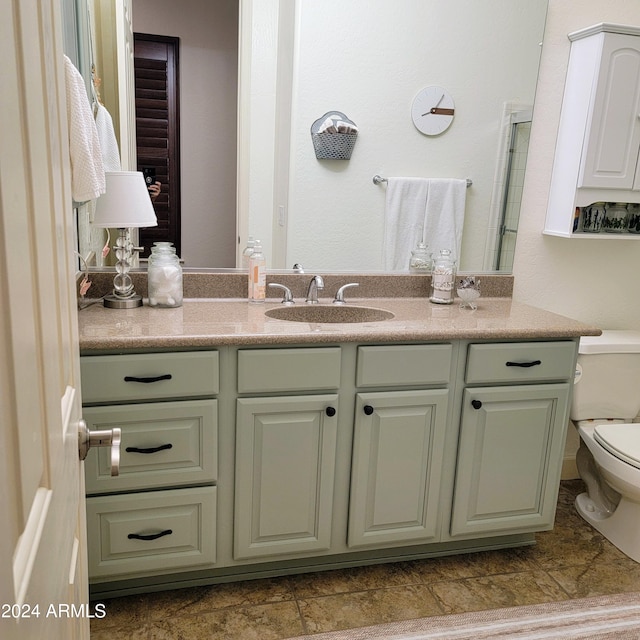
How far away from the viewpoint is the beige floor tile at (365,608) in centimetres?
191

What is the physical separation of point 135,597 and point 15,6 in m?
1.87

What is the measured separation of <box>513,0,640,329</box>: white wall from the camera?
2.48 metres

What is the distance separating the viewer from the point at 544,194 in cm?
259

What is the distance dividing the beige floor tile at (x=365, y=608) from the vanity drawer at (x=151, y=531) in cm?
36

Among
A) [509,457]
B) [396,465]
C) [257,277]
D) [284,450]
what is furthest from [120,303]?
[509,457]

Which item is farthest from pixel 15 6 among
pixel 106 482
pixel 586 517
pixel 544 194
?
pixel 586 517

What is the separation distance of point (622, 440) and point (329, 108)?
1634mm

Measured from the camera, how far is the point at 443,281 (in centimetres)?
239

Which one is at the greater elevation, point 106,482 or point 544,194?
point 544,194

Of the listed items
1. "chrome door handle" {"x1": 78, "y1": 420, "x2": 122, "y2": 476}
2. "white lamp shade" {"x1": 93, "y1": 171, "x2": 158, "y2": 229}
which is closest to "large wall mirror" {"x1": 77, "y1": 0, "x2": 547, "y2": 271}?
"white lamp shade" {"x1": 93, "y1": 171, "x2": 158, "y2": 229}

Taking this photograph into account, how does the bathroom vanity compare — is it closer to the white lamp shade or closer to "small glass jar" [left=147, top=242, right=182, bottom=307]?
"small glass jar" [left=147, top=242, right=182, bottom=307]

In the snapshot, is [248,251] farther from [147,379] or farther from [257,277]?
[147,379]

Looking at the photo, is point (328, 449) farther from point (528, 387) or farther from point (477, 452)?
point (528, 387)

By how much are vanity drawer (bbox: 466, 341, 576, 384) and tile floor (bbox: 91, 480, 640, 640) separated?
0.69m
